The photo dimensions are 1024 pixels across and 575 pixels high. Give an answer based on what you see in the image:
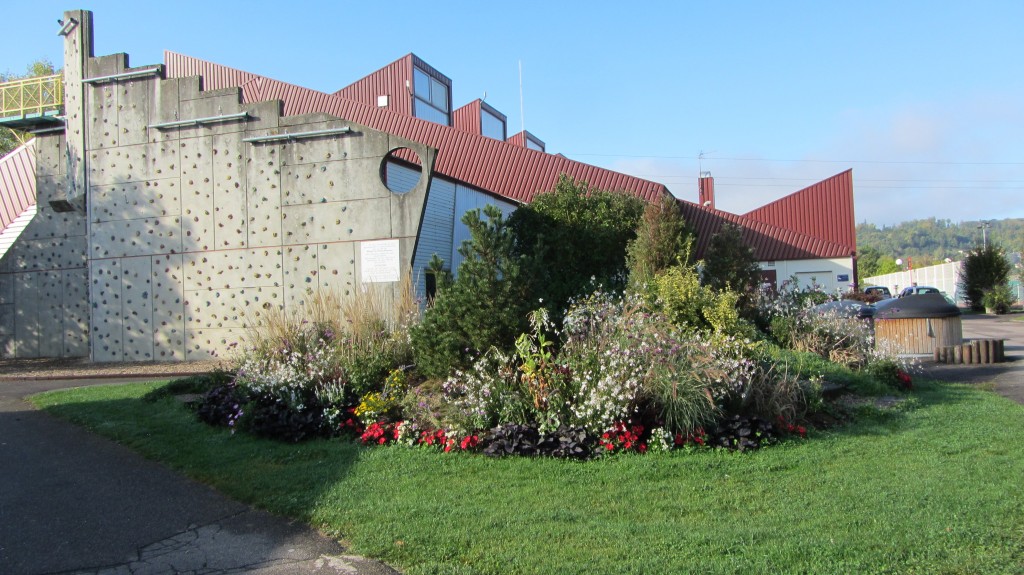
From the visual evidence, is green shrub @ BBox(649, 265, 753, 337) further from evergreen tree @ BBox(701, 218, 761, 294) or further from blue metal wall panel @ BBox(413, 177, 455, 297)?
blue metal wall panel @ BBox(413, 177, 455, 297)

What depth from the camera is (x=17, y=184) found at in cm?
2058

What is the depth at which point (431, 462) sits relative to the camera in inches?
252

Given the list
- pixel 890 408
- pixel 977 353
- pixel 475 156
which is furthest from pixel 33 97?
pixel 977 353

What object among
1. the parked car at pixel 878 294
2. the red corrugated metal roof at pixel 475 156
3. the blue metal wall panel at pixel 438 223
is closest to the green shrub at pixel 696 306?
the blue metal wall panel at pixel 438 223

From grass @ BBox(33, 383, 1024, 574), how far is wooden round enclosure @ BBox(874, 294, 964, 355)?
928cm

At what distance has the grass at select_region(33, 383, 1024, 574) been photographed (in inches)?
165

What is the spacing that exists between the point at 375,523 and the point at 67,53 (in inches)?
639

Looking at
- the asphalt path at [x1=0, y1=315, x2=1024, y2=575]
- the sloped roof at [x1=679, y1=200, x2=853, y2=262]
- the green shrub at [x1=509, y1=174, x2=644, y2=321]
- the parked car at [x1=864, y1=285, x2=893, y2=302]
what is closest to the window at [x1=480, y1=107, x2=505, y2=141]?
the sloped roof at [x1=679, y1=200, x2=853, y2=262]

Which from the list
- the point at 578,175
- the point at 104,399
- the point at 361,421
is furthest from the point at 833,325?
the point at 578,175

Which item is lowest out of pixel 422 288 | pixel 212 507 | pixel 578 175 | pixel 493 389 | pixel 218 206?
pixel 212 507

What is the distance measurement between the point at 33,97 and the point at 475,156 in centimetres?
1430

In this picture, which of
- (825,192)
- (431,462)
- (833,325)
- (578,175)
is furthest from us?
(825,192)

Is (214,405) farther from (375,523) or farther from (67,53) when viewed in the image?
(67,53)

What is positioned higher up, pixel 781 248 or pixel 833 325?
pixel 781 248
